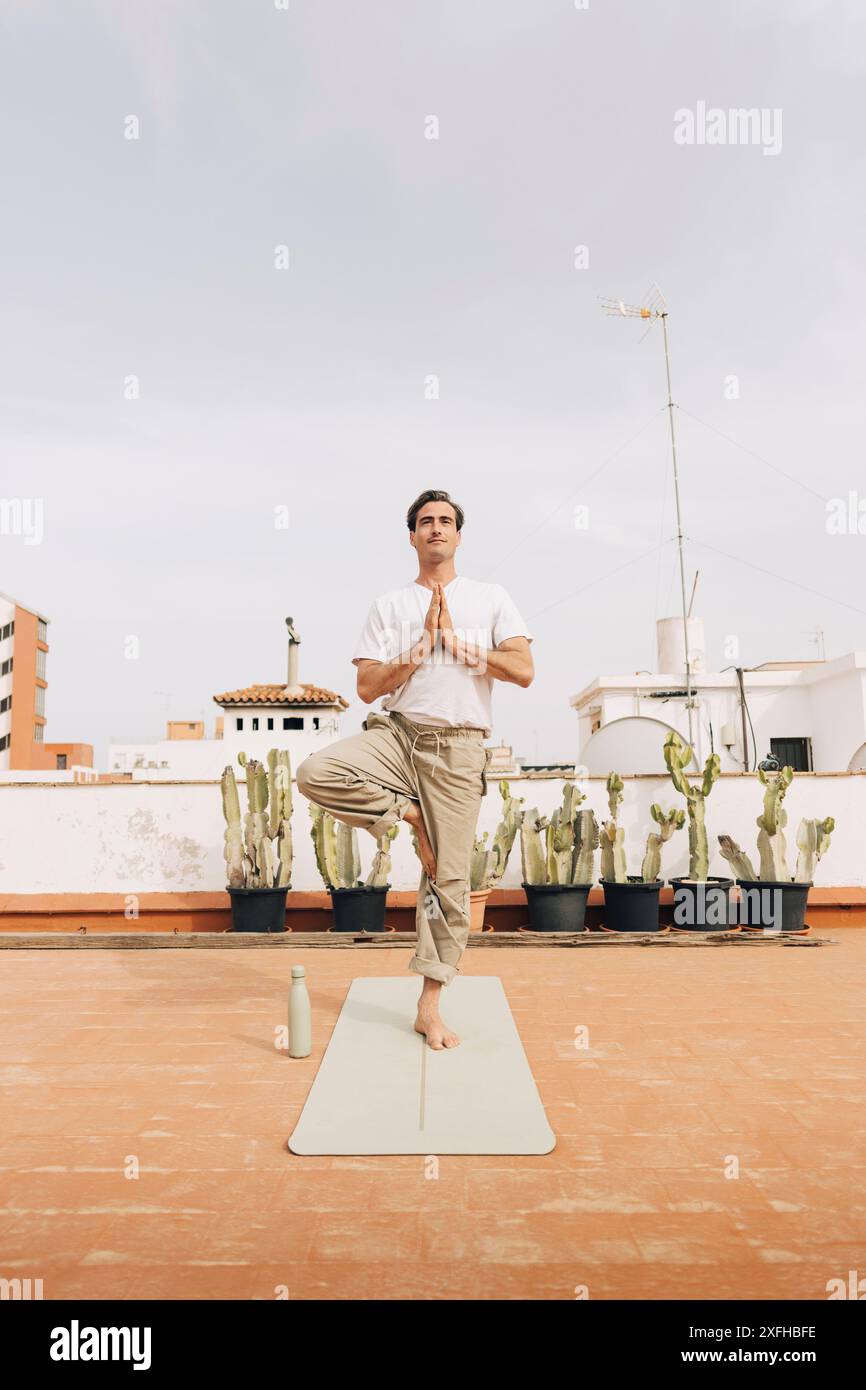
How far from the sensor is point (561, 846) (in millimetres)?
6234

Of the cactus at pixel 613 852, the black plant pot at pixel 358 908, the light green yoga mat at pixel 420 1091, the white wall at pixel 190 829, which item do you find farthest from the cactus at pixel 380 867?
the light green yoga mat at pixel 420 1091

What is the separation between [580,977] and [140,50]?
27.5 feet

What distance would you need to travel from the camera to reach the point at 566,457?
1177 centimetres

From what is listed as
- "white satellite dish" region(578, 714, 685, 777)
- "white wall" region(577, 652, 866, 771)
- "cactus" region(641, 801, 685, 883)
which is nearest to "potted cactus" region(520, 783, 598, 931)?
"cactus" region(641, 801, 685, 883)

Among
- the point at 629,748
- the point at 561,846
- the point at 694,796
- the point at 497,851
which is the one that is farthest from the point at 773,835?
the point at 629,748

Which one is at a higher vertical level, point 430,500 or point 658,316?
point 658,316

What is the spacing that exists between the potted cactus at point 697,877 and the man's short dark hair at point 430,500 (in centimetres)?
363

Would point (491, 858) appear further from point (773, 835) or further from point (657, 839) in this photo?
point (773, 835)

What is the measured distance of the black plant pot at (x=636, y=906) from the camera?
6.21m

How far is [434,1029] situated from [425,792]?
93 cm

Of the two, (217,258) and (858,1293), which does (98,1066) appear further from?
(217,258)

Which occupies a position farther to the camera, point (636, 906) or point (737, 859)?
point (737, 859)

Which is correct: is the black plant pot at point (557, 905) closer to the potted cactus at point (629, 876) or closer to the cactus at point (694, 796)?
the potted cactus at point (629, 876)

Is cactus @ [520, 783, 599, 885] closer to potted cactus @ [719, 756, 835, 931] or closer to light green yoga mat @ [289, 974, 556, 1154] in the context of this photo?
potted cactus @ [719, 756, 835, 931]
